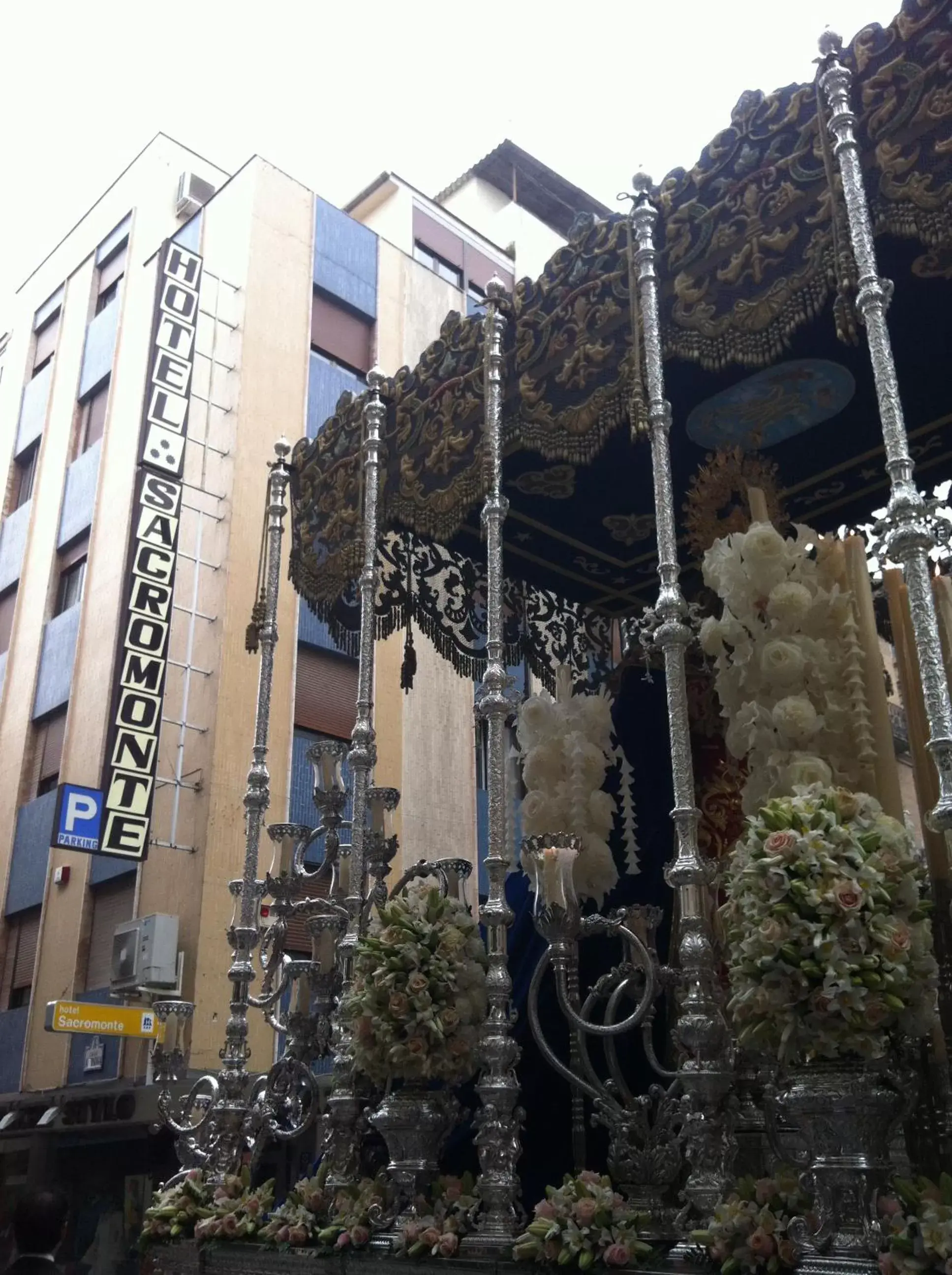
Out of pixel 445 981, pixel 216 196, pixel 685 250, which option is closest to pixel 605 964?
pixel 445 981

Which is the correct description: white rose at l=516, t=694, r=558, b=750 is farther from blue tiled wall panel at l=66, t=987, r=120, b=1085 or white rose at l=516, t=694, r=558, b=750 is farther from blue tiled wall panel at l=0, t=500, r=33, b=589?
blue tiled wall panel at l=0, t=500, r=33, b=589

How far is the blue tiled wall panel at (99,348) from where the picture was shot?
660 inches

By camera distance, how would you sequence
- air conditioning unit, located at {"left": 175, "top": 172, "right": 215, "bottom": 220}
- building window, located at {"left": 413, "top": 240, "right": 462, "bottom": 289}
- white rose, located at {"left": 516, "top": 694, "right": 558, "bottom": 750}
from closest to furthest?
white rose, located at {"left": 516, "top": 694, "right": 558, "bottom": 750} < air conditioning unit, located at {"left": 175, "top": 172, "right": 215, "bottom": 220} < building window, located at {"left": 413, "top": 240, "right": 462, "bottom": 289}

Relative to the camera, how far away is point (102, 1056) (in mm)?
12086

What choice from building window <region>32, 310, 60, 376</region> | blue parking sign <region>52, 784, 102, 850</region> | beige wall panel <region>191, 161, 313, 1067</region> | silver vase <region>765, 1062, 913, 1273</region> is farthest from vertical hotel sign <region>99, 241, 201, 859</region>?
silver vase <region>765, 1062, 913, 1273</region>

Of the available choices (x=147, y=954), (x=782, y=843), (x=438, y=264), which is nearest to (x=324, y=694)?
(x=147, y=954)

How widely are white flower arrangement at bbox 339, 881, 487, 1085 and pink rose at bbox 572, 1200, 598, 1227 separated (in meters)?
0.85

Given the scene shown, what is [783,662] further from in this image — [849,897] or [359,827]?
[359,827]

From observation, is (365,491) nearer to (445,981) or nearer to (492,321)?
(492,321)

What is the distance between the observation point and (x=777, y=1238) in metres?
2.81

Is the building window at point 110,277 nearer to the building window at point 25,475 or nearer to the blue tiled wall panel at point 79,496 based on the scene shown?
the building window at point 25,475

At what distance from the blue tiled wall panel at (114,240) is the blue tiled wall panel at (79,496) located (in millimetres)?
3522

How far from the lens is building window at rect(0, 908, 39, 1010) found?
13.7 meters

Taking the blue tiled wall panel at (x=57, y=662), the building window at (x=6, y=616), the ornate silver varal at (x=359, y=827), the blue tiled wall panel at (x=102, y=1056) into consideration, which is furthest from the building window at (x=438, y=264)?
the ornate silver varal at (x=359, y=827)
